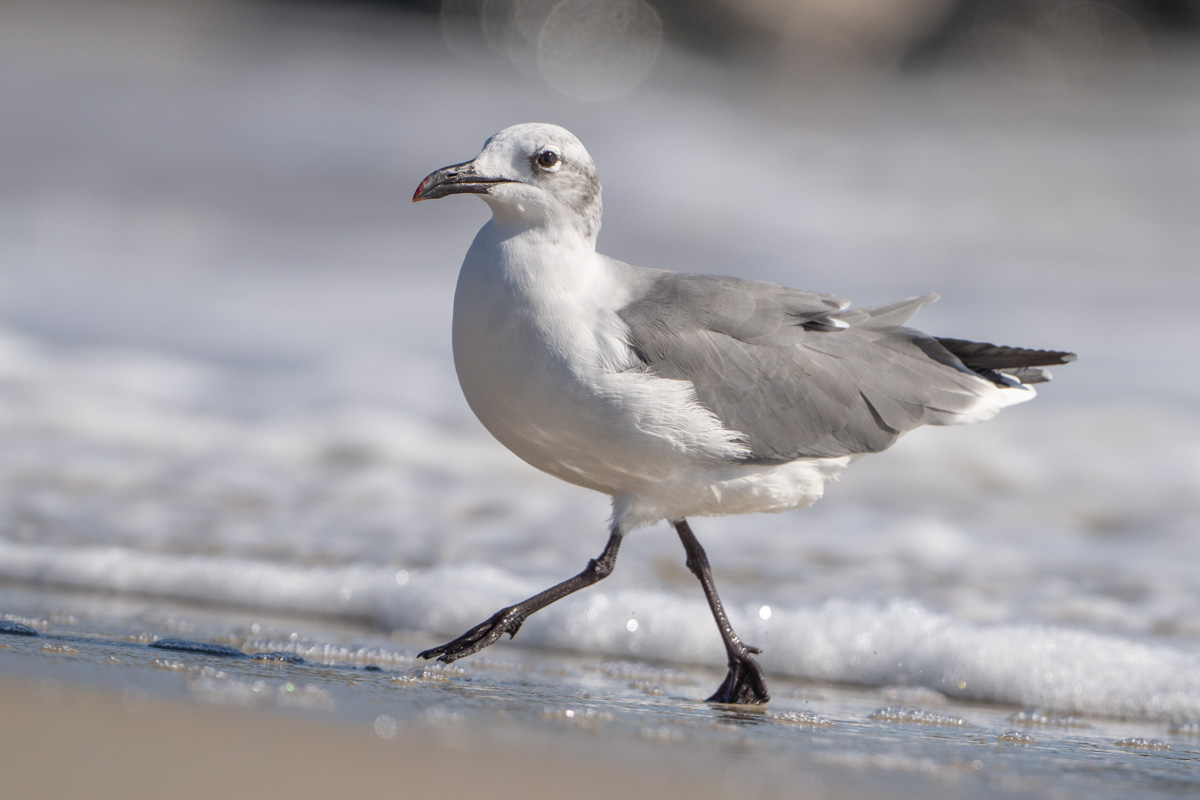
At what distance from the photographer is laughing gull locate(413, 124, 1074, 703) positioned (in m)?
3.67

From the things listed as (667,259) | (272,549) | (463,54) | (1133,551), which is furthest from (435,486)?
(463,54)

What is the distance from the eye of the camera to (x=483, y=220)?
13898 mm

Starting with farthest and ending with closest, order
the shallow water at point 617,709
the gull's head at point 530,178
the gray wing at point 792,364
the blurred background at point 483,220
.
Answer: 1. the blurred background at point 483,220
2. the gray wing at point 792,364
3. the gull's head at point 530,178
4. the shallow water at point 617,709

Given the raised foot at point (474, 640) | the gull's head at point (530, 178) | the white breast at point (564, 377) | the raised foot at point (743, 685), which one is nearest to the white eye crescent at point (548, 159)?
the gull's head at point (530, 178)

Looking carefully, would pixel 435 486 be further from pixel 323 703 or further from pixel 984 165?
pixel 984 165

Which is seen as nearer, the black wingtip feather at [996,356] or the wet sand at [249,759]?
the wet sand at [249,759]

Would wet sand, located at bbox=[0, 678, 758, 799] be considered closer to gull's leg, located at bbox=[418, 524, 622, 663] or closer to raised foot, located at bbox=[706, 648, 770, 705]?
gull's leg, located at bbox=[418, 524, 622, 663]

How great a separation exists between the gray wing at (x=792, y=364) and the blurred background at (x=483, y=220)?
845 millimetres

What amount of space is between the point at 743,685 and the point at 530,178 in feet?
5.35

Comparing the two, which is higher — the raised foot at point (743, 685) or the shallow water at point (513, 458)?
the shallow water at point (513, 458)

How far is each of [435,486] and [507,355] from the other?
119 inches

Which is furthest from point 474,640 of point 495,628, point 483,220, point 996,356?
point 483,220

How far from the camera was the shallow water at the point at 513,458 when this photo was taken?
A: 4332 millimetres

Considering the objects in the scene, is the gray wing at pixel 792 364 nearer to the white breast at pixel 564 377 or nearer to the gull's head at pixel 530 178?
the white breast at pixel 564 377
